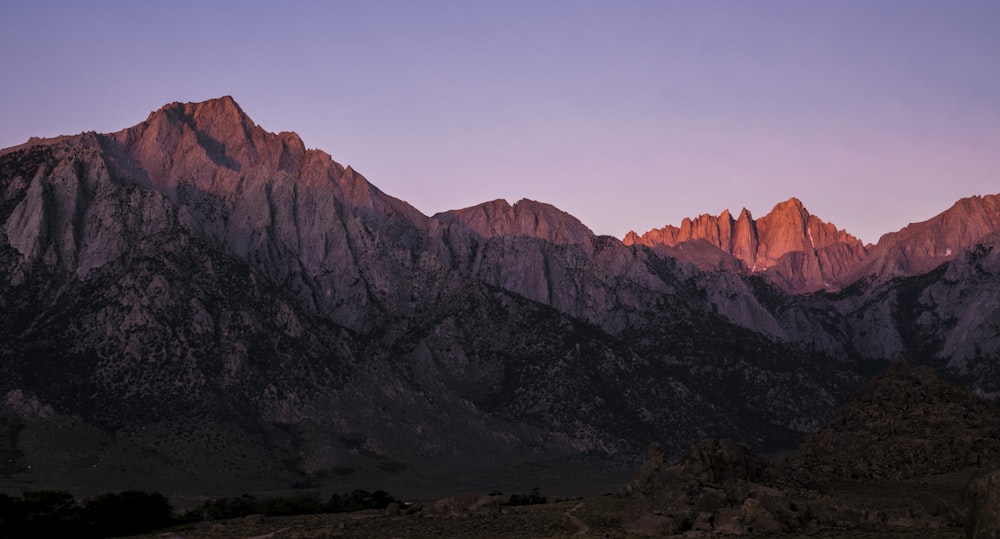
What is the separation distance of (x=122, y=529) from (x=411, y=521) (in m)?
28.0

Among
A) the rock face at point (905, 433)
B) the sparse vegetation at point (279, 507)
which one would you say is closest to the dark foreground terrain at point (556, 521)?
the rock face at point (905, 433)

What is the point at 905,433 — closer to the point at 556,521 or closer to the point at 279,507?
the point at 556,521

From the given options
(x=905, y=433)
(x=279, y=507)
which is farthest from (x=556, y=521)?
(x=279, y=507)

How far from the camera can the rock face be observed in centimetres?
10662

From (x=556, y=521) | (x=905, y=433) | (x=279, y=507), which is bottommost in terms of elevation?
(x=279, y=507)

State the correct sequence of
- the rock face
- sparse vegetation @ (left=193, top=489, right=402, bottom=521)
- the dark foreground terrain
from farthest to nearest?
sparse vegetation @ (left=193, top=489, right=402, bottom=521), the rock face, the dark foreground terrain

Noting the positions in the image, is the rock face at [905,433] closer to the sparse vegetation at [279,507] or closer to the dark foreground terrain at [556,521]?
the dark foreground terrain at [556,521]

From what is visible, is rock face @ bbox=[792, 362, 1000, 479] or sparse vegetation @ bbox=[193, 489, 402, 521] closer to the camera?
rock face @ bbox=[792, 362, 1000, 479]

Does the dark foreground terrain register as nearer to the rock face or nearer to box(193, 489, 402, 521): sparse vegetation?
the rock face

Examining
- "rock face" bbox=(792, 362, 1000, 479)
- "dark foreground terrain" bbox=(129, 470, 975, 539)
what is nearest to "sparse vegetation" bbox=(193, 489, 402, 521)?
"dark foreground terrain" bbox=(129, 470, 975, 539)

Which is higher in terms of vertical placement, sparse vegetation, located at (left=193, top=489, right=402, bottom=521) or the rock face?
the rock face

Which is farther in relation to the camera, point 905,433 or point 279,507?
point 279,507

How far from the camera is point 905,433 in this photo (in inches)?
4446

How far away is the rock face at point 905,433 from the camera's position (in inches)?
4198
